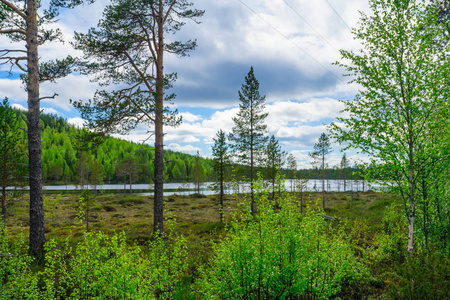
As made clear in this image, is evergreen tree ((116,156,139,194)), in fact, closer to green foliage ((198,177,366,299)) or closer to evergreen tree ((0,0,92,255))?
evergreen tree ((0,0,92,255))

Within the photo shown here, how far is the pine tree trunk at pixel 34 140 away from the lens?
29.7 feet

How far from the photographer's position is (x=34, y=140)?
918 centimetres

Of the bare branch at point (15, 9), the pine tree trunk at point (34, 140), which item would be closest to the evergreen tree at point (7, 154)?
the pine tree trunk at point (34, 140)

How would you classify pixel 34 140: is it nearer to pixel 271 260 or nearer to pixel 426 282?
pixel 271 260

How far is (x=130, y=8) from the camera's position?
1228cm

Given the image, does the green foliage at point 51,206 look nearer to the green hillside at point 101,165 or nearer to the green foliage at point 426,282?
the green foliage at point 426,282

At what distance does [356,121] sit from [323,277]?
525 cm

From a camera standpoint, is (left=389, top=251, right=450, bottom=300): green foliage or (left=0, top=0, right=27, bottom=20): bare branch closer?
(left=389, top=251, right=450, bottom=300): green foliage

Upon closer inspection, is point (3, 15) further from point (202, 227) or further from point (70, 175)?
point (70, 175)

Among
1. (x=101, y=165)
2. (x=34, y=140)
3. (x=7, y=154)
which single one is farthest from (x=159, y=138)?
(x=101, y=165)

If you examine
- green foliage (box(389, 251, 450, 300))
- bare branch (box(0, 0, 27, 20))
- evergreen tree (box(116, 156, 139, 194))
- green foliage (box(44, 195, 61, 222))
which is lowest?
green foliage (box(44, 195, 61, 222))

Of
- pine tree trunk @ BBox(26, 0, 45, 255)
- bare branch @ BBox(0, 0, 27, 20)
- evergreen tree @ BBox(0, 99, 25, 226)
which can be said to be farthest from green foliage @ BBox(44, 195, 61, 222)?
bare branch @ BBox(0, 0, 27, 20)

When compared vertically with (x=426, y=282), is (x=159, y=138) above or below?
above

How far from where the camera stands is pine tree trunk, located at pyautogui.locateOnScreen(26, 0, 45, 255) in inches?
356
